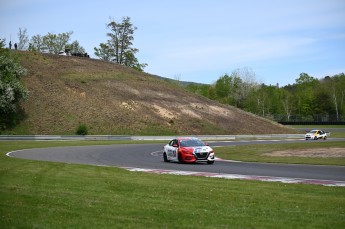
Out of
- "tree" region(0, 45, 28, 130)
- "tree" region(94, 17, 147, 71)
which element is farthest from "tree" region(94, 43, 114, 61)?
"tree" region(0, 45, 28, 130)

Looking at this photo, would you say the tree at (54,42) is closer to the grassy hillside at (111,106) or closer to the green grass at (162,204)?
the grassy hillside at (111,106)

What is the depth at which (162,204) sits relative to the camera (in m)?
10.6

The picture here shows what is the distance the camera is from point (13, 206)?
9.97 metres

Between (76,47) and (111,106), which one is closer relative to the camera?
(111,106)

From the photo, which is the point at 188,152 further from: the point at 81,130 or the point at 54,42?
the point at 54,42

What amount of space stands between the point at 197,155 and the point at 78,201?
51.3ft

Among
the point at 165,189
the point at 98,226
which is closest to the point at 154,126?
the point at 165,189

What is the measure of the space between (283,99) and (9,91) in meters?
98.3

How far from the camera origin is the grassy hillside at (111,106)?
2623 inches

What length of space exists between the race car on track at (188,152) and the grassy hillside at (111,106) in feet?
123

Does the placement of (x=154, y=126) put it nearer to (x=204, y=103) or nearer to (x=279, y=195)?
(x=204, y=103)

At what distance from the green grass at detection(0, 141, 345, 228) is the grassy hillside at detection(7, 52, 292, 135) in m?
49.8

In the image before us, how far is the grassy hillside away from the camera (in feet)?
219

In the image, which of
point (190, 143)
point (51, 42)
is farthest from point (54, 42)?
point (190, 143)
